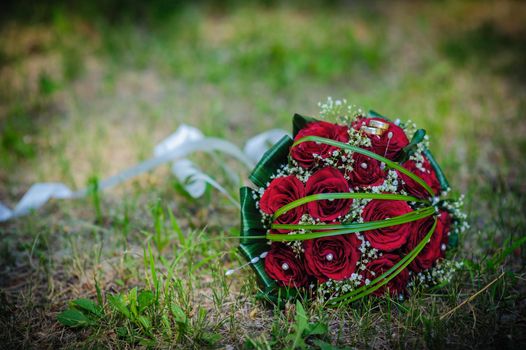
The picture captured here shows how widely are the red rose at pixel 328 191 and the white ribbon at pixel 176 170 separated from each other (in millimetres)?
702

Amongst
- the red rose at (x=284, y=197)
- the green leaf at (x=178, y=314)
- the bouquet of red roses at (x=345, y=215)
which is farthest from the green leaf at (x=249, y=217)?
the green leaf at (x=178, y=314)

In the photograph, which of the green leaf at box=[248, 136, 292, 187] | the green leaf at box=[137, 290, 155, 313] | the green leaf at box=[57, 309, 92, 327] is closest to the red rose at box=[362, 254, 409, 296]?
the green leaf at box=[248, 136, 292, 187]

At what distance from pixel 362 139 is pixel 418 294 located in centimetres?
64

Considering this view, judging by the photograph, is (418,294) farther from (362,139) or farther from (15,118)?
(15,118)

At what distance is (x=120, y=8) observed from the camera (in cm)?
455

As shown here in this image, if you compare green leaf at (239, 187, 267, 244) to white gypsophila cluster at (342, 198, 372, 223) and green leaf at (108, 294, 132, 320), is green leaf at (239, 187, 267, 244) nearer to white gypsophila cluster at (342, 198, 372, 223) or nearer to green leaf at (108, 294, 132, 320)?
white gypsophila cluster at (342, 198, 372, 223)

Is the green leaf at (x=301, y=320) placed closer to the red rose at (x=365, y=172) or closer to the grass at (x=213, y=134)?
the grass at (x=213, y=134)

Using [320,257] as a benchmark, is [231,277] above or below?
below

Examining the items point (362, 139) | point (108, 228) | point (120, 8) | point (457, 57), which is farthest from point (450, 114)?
point (120, 8)

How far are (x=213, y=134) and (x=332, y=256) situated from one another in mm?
1653

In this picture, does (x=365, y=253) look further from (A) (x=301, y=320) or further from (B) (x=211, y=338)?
(B) (x=211, y=338)

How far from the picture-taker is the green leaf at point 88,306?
1640 millimetres

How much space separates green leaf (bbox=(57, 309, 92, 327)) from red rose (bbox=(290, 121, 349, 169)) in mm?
942

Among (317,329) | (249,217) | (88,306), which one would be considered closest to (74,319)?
(88,306)
